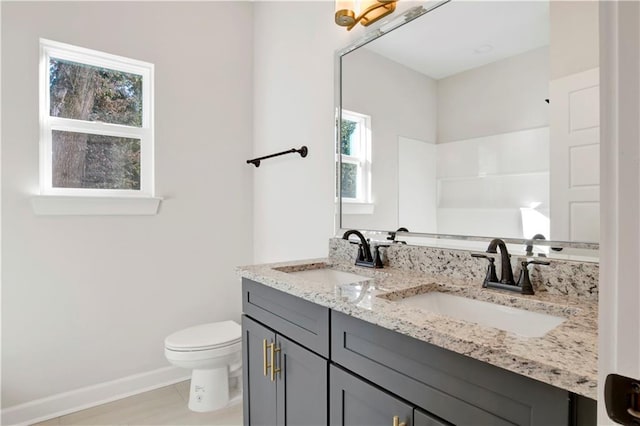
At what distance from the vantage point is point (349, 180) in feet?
5.91

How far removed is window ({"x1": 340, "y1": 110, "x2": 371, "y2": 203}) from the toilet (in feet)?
3.49

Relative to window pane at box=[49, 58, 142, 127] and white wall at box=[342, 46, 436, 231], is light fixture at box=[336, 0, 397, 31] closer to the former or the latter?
white wall at box=[342, 46, 436, 231]

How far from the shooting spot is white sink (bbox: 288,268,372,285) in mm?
1505

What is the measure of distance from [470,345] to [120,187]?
2223mm

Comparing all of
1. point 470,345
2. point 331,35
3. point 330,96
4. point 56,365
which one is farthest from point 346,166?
point 56,365

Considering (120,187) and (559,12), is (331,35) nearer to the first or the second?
(559,12)

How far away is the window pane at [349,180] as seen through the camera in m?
1.78

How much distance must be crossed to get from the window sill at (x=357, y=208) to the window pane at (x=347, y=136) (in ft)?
0.88

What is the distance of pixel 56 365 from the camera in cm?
195

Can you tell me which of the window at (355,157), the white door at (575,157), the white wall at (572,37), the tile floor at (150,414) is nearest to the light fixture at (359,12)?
the window at (355,157)

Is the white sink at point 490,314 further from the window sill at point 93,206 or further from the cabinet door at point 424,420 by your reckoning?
the window sill at point 93,206

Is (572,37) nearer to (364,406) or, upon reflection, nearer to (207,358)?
(364,406)

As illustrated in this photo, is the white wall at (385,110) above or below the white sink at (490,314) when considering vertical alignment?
above

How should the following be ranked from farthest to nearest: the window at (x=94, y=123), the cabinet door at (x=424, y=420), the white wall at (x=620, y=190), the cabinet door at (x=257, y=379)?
the window at (x=94, y=123), the cabinet door at (x=257, y=379), the cabinet door at (x=424, y=420), the white wall at (x=620, y=190)
